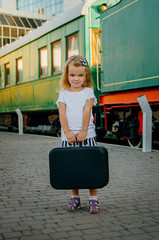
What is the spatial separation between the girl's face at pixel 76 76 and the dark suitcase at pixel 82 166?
2.18ft

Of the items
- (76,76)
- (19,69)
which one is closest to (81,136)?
(76,76)

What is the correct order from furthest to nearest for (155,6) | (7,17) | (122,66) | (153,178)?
(7,17) → (122,66) → (155,6) → (153,178)

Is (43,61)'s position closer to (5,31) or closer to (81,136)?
(81,136)

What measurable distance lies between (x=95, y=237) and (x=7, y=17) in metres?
41.8

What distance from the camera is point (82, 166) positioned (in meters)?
3.66

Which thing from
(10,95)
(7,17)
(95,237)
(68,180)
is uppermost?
(7,17)

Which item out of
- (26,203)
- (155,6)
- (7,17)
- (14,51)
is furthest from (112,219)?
(7,17)

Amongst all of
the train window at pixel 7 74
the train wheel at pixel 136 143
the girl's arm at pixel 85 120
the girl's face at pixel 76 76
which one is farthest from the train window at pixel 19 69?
the girl's arm at pixel 85 120

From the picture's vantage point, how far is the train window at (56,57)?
39.2 ft

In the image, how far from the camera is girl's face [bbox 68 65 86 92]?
385 centimetres

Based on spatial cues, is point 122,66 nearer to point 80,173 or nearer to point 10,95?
point 80,173

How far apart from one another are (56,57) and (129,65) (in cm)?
401

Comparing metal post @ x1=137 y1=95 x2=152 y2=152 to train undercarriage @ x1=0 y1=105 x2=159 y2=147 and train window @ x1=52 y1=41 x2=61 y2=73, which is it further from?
train window @ x1=52 y1=41 x2=61 y2=73

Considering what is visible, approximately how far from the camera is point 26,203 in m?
4.20
